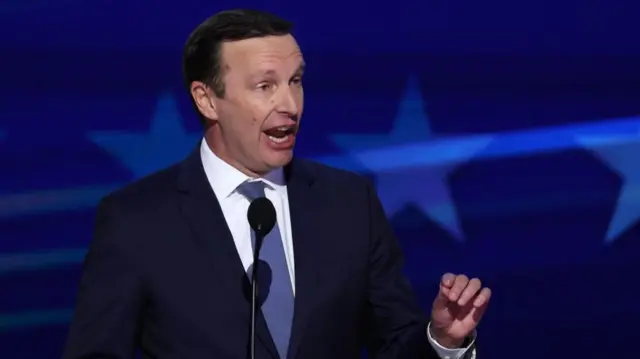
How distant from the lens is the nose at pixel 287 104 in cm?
156

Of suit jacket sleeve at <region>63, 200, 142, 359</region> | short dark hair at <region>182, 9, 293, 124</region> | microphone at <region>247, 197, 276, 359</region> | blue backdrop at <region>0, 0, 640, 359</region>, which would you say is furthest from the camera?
blue backdrop at <region>0, 0, 640, 359</region>

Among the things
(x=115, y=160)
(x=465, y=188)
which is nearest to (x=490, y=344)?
(x=465, y=188)

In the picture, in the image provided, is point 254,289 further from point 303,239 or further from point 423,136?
point 423,136

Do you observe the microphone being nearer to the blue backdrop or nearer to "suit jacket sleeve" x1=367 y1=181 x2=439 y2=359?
"suit jacket sleeve" x1=367 y1=181 x2=439 y2=359

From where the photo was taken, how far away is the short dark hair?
62.8 inches

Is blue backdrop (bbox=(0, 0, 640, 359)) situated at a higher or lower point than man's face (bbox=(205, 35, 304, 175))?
lower

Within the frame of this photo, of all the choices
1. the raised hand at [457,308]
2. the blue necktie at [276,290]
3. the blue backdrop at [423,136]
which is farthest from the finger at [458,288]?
the blue backdrop at [423,136]

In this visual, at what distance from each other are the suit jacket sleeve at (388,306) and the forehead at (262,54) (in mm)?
259

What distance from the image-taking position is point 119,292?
1504 mm

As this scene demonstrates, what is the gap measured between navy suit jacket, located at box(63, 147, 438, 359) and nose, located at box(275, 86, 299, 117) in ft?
0.45

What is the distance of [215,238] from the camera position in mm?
1554

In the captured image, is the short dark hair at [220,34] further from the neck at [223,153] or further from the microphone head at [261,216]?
the microphone head at [261,216]

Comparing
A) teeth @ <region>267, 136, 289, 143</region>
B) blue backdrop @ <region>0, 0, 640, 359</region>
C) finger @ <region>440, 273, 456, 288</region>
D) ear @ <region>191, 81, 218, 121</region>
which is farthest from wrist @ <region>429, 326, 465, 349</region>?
blue backdrop @ <region>0, 0, 640, 359</region>

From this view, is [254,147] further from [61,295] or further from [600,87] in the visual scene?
[600,87]
